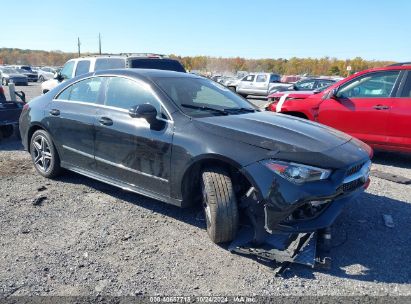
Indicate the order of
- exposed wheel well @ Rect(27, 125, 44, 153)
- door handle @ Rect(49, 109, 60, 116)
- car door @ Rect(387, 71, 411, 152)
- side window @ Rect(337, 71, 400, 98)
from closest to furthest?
1. door handle @ Rect(49, 109, 60, 116)
2. exposed wheel well @ Rect(27, 125, 44, 153)
3. car door @ Rect(387, 71, 411, 152)
4. side window @ Rect(337, 71, 400, 98)

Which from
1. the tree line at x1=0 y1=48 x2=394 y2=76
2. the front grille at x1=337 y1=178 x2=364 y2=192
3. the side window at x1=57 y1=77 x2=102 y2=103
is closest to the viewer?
the front grille at x1=337 y1=178 x2=364 y2=192

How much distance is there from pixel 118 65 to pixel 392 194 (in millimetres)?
6870

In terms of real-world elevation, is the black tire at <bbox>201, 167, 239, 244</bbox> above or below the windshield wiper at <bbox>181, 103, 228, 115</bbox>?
below

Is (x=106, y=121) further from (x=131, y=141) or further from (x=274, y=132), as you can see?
(x=274, y=132)

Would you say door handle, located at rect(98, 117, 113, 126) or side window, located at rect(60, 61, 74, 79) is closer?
door handle, located at rect(98, 117, 113, 126)

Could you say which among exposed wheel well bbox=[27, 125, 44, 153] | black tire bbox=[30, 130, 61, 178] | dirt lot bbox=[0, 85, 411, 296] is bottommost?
dirt lot bbox=[0, 85, 411, 296]

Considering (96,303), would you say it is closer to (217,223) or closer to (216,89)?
(217,223)

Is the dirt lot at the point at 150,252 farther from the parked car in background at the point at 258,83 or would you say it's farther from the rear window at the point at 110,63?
the parked car in background at the point at 258,83

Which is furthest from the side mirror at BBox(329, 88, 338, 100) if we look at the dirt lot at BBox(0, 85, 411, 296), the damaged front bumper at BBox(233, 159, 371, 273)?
the damaged front bumper at BBox(233, 159, 371, 273)

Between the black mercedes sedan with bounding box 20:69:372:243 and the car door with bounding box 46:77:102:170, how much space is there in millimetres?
14

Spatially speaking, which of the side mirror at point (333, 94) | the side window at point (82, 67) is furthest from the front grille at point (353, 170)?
the side window at point (82, 67)

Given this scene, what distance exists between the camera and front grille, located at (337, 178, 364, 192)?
3204 millimetres

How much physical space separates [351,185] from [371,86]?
4033 millimetres

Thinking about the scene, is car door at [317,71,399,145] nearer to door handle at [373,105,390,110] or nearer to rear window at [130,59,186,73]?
door handle at [373,105,390,110]
